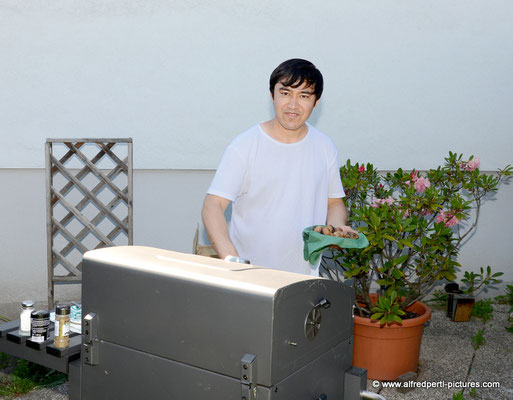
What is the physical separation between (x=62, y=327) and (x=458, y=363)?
282 cm

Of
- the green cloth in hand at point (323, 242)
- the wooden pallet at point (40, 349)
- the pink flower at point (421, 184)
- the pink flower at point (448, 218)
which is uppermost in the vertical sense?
the pink flower at point (421, 184)

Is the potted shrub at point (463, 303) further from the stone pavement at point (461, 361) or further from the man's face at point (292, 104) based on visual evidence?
the man's face at point (292, 104)

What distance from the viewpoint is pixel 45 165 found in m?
4.42

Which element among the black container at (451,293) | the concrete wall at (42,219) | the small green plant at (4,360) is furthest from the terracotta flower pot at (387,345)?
the small green plant at (4,360)

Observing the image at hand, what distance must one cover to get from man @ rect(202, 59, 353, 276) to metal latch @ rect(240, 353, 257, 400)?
2.39 ft

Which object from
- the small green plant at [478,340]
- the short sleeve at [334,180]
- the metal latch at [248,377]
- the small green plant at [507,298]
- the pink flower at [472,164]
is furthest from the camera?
the small green plant at [507,298]

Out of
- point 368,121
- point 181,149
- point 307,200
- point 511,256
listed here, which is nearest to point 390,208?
point 307,200

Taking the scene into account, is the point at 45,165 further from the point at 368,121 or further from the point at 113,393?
the point at 113,393

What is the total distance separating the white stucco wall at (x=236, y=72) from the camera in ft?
14.9

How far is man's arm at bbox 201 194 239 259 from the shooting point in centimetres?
193

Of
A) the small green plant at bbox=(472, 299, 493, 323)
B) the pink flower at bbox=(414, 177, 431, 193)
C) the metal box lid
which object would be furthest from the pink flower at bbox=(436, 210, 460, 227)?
the metal box lid

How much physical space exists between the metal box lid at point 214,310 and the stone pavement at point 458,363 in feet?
6.79

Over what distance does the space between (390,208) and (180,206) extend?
6.84ft

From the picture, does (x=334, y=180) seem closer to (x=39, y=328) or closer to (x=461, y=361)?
(x=39, y=328)
